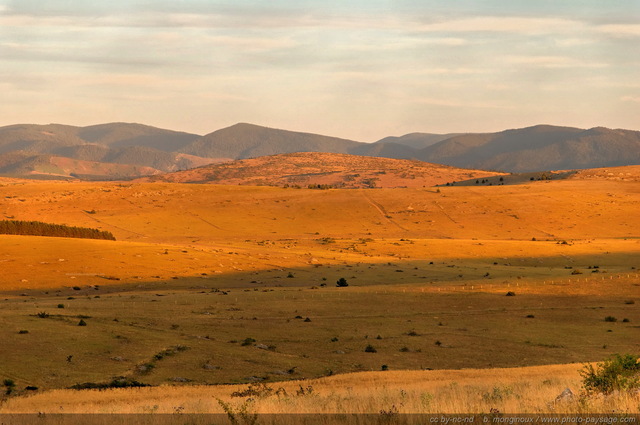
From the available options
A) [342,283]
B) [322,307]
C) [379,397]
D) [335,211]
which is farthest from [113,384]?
[335,211]

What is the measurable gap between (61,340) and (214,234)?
80751mm

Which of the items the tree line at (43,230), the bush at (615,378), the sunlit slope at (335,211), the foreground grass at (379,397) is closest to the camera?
the foreground grass at (379,397)

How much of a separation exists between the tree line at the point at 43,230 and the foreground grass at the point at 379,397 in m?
70.7

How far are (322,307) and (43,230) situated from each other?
55.3 metres

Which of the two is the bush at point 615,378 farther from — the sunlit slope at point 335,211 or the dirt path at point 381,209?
the dirt path at point 381,209

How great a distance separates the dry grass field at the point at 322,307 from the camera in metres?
26.7

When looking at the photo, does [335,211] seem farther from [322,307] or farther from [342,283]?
[322,307]

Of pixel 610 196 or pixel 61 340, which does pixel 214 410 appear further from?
pixel 610 196

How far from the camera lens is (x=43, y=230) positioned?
9300 cm

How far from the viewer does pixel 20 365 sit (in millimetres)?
29391

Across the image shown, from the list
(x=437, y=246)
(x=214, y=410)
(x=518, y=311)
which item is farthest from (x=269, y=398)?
(x=437, y=246)

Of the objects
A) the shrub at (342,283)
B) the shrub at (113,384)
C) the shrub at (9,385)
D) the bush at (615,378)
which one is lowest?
the shrub at (342,283)

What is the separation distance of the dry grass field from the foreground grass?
0.15m

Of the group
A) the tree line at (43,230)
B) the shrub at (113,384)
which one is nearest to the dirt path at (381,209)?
the tree line at (43,230)
